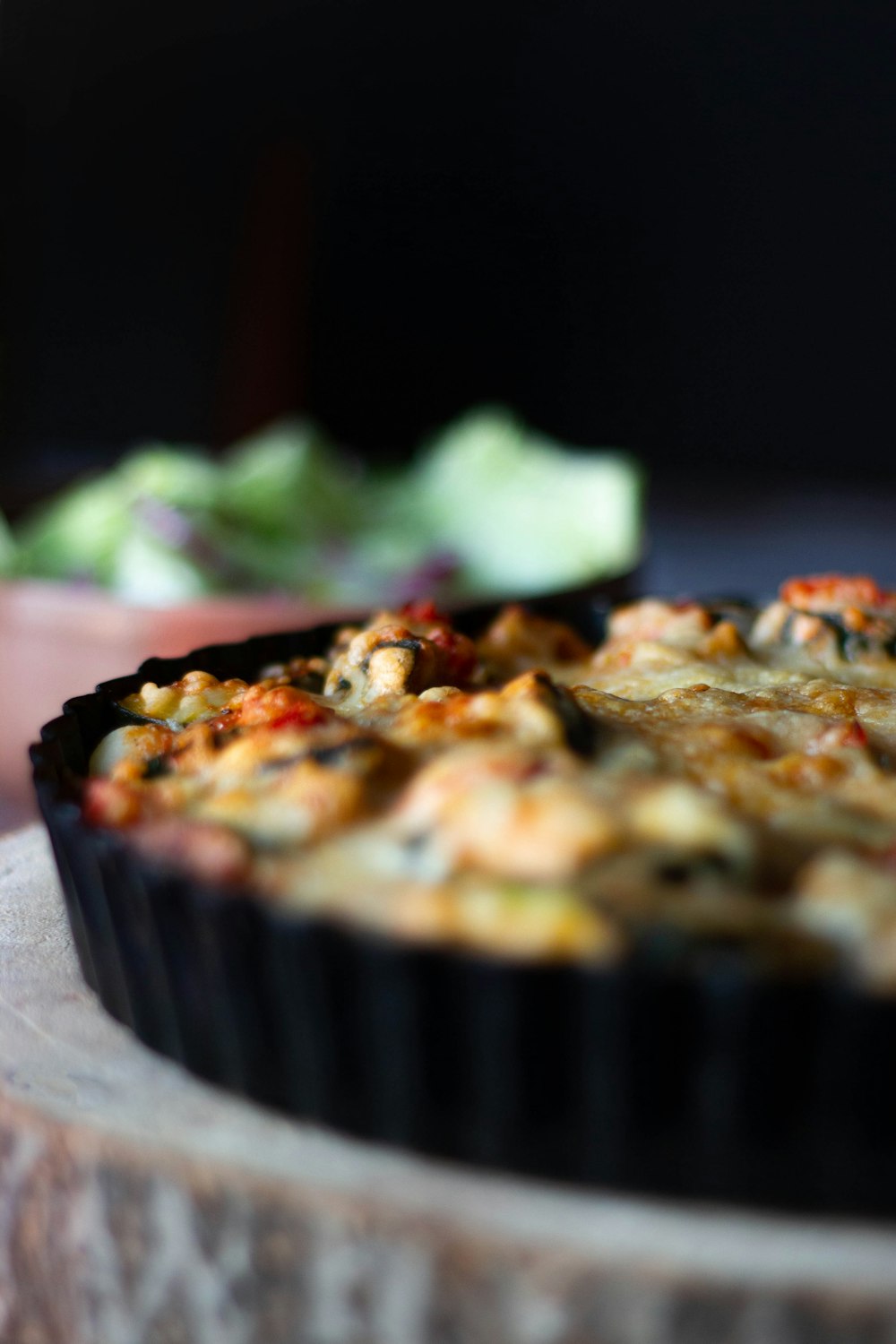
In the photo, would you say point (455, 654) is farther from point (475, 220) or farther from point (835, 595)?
point (475, 220)

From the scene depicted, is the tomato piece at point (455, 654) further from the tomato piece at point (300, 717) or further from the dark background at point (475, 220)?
the dark background at point (475, 220)

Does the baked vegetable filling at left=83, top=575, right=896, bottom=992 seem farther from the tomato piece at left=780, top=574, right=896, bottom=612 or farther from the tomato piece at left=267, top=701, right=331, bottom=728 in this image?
the tomato piece at left=780, top=574, right=896, bottom=612

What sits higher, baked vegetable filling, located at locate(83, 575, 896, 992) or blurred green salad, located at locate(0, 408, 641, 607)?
blurred green salad, located at locate(0, 408, 641, 607)

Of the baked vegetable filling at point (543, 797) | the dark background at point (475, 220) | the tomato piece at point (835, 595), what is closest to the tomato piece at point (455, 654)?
the baked vegetable filling at point (543, 797)

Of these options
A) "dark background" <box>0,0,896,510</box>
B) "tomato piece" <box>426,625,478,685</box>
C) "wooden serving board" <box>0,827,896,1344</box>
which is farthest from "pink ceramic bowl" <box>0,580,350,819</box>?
"dark background" <box>0,0,896,510</box>

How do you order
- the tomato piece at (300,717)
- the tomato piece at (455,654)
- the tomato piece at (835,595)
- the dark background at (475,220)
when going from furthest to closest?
the dark background at (475,220)
the tomato piece at (835,595)
the tomato piece at (455,654)
the tomato piece at (300,717)
